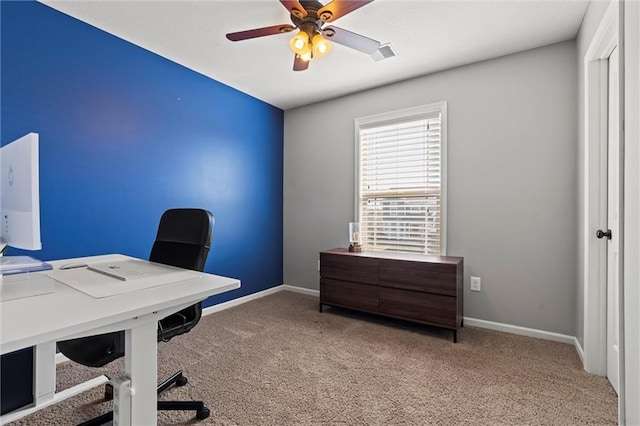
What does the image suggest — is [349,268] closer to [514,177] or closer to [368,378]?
[368,378]

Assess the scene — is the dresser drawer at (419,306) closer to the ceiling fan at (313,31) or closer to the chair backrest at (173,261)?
the chair backrest at (173,261)

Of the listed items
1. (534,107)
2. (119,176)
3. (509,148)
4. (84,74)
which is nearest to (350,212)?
(509,148)

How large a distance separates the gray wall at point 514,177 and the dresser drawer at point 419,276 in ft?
1.54

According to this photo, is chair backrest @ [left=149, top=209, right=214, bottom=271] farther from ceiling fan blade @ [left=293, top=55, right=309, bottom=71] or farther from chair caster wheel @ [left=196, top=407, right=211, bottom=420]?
ceiling fan blade @ [left=293, top=55, right=309, bottom=71]

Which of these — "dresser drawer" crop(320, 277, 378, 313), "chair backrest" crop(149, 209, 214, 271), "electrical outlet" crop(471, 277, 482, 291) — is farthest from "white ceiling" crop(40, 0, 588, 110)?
"dresser drawer" crop(320, 277, 378, 313)

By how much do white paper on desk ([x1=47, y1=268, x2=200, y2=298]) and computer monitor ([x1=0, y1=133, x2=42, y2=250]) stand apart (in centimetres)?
20

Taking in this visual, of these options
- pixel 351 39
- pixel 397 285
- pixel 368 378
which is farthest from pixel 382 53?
pixel 368 378

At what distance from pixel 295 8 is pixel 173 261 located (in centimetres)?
160

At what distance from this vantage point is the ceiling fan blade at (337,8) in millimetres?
1642

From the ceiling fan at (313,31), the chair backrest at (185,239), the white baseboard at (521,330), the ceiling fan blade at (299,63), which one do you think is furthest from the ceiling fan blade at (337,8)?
the white baseboard at (521,330)

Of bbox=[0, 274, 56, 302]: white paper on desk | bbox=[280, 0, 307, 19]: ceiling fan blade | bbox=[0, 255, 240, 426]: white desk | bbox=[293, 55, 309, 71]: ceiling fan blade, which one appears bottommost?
bbox=[0, 255, 240, 426]: white desk

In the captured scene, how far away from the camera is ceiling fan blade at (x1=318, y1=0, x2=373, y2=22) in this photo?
164 cm

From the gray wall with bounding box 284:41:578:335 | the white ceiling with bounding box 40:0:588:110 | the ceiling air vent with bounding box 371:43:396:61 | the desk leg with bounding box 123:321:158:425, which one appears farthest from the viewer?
the gray wall with bounding box 284:41:578:335

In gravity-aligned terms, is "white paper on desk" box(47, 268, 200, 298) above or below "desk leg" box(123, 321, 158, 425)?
above
